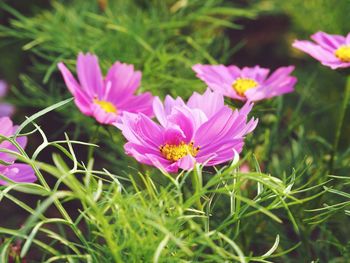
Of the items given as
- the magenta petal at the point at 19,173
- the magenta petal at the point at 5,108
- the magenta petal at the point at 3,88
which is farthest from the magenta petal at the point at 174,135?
the magenta petal at the point at 3,88

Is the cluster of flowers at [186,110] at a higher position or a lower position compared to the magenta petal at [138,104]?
higher

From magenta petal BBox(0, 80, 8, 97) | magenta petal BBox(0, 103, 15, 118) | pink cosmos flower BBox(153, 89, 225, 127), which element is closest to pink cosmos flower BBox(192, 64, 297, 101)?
pink cosmos flower BBox(153, 89, 225, 127)

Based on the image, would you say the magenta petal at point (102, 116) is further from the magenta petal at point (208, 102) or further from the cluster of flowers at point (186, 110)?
the magenta petal at point (208, 102)

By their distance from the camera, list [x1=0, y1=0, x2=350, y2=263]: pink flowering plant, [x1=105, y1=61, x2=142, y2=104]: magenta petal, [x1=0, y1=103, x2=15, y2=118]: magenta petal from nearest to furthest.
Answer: [x1=0, y1=0, x2=350, y2=263]: pink flowering plant < [x1=105, y1=61, x2=142, y2=104]: magenta petal < [x1=0, y1=103, x2=15, y2=118]: magenta petal

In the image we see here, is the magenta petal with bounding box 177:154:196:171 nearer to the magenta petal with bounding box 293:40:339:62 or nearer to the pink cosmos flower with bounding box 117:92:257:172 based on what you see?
the pink cosmos flower with bounding box 117:92:257:172

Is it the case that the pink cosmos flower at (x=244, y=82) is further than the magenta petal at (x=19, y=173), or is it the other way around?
the pink cosmos flower at (x=244, y=82)

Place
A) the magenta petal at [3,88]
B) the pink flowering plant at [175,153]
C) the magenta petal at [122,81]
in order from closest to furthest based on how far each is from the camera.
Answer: the pink flowering plant at [175,153] < the magenta petal at [122,81] < the magenta petal at [3,88]

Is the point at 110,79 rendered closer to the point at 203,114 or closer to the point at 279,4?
the point at 203,114

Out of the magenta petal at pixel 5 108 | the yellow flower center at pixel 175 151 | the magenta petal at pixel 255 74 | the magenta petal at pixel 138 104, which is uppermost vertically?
the yellow flower center at pixel 175 151
